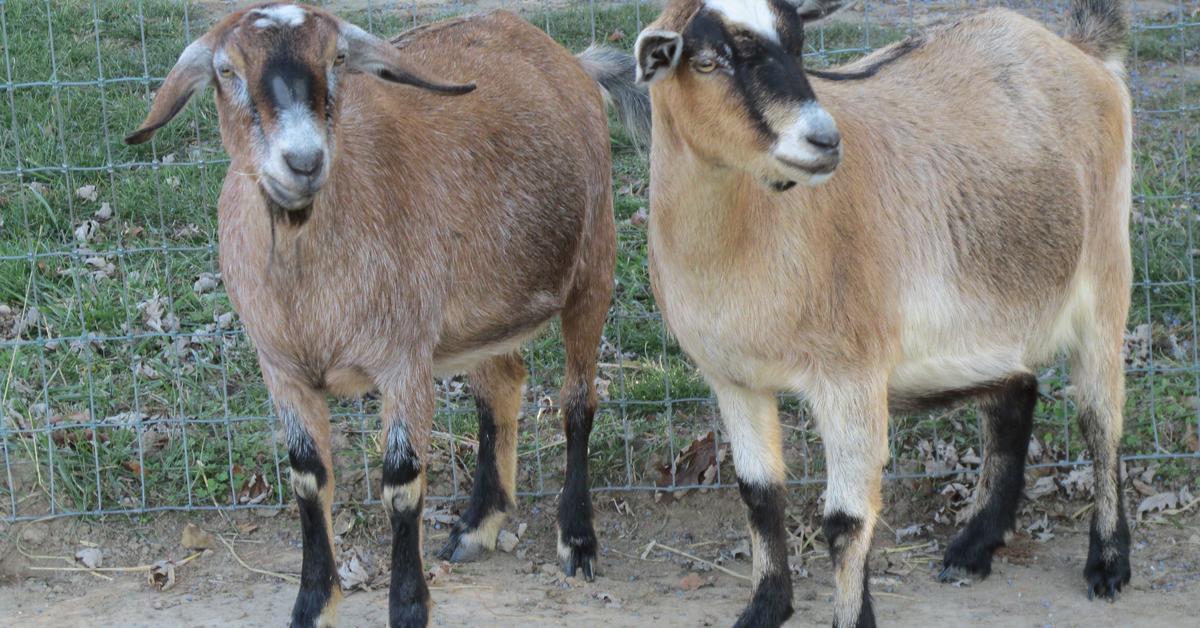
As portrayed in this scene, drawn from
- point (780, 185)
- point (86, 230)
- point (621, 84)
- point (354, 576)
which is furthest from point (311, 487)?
point (86, 230)

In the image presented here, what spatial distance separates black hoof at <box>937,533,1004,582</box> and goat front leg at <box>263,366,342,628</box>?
2.08 meters

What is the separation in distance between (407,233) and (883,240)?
4.69 ft

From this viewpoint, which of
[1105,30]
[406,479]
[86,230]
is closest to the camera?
[406,479]

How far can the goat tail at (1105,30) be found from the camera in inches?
199

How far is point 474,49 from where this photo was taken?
5070 millimetres

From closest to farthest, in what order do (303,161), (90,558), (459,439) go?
(303,161) < (90,558) < (459,439)

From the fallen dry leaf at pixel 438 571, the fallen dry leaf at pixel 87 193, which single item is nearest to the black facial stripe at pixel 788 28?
the fallen dry leaf at pixel 438 571

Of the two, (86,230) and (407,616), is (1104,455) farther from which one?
(86,230)

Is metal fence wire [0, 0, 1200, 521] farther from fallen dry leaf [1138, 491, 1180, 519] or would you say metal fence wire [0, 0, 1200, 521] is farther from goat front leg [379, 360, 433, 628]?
goat front leg [379, 360, 433, 628]

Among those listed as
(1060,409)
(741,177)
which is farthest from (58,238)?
(1060,409)

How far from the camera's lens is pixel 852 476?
411cm

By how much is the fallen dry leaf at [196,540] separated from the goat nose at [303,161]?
2.10m

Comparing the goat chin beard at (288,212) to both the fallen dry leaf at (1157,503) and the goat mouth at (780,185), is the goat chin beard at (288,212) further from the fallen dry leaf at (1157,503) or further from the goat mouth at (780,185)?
the fallen dry leaf at (1157,503)

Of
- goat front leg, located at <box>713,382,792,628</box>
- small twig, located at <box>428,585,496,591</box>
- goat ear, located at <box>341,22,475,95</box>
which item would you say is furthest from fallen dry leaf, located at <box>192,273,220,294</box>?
goat front leg, located at <box>713,382,792,628</box>
